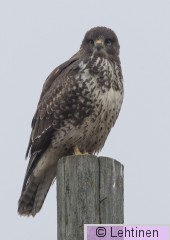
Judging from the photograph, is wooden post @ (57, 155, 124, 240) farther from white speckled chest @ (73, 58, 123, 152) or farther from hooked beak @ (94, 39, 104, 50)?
hooked beak @ (94, 39, 104, 50)

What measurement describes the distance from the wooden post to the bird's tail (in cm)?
228

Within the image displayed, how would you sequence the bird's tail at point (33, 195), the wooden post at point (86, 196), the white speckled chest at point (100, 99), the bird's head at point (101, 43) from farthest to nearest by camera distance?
the bird's head at point (101, 43), the bird's tail at point (33, 195), the white speckled chest at point (100, 99), the wooden post at point (86, 196)

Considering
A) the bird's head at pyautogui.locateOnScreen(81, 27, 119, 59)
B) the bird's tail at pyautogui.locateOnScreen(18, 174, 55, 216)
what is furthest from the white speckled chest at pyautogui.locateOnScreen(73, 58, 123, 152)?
the bird's tail at pyautogui.locateOnScreen(18, 174, 55, 216)

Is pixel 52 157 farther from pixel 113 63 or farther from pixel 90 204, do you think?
pixel 90 204

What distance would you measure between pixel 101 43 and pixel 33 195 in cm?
181

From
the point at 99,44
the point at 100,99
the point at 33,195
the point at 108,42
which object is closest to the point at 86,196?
the point at 100,99

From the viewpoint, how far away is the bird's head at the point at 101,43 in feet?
23.6

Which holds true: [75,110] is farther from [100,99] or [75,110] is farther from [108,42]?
[108,42]

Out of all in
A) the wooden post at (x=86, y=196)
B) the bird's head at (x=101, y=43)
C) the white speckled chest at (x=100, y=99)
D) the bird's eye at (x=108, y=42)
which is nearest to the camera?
the wooden post at (x=86, y=196)

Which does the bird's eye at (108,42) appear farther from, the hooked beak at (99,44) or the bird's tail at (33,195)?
the bird's tail at (33,195)

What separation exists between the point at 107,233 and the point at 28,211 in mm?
2617

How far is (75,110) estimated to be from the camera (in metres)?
6.84

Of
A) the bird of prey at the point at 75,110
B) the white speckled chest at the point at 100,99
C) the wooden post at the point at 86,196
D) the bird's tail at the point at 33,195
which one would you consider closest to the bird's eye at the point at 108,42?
the bird of prey at the point at 75,110

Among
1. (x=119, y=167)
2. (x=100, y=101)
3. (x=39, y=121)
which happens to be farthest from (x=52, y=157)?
(x=119, y=167)
